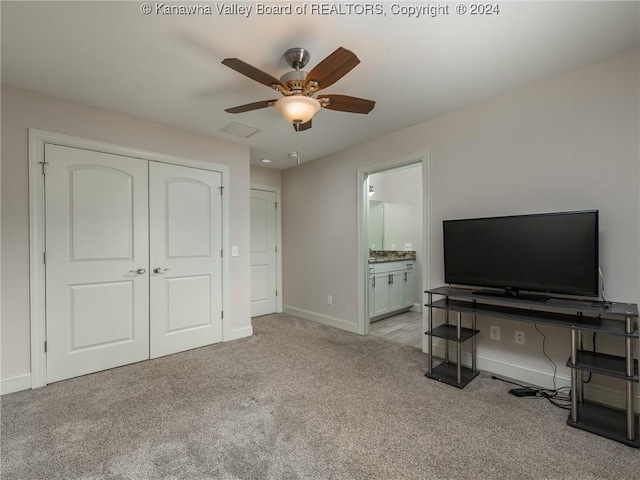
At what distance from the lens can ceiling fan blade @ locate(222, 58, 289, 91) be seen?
1.60 m

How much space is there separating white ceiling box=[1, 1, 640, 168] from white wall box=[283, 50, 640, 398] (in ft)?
0.62

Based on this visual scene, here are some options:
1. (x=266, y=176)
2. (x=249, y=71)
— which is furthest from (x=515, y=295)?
(x=266, y=176)

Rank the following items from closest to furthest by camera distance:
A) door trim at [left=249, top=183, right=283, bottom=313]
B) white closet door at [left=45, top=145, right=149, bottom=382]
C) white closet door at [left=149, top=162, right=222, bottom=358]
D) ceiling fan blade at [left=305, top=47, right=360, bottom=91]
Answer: ceiling fan blade at [left=305, top=47, right=360, bottom=91] < white closet door at [left=45, top=145, right=149, bottom=382] < white closet door at [left=149, top=162, right=222, bottom=358] < door trim at [left=249, top=183, right=283, bottom=313]

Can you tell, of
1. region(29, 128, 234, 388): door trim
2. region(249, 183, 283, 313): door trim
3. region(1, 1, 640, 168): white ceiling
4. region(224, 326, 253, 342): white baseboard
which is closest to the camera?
region(1, 1, 640, 168): white ceiling

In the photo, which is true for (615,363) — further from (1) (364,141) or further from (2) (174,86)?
(2) (174,86)

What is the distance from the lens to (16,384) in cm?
247

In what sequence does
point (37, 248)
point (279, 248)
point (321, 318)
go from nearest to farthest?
point (37, 248), point (321, 318), point (279, 248)

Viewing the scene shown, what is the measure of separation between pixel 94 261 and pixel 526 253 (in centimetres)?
372

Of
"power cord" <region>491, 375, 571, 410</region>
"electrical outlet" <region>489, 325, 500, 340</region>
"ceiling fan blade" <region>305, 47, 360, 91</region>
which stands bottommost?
→ "power cord" <region>491, 375, 571, 410</region>

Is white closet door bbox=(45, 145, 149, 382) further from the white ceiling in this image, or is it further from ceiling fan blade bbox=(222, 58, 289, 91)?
ceiling fan blade bbox=(222, 58, 289, 91)

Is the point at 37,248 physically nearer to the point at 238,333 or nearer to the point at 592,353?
the point at 238,333

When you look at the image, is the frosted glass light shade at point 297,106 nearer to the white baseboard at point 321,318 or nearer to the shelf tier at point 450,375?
the shelf tier at point 450,375

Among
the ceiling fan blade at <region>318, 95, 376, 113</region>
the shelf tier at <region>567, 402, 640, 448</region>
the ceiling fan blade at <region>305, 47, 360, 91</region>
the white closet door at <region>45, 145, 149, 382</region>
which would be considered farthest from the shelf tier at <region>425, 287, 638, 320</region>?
the white closet door at <region>45, 145, 149, 382</region>

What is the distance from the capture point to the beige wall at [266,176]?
4935mm
